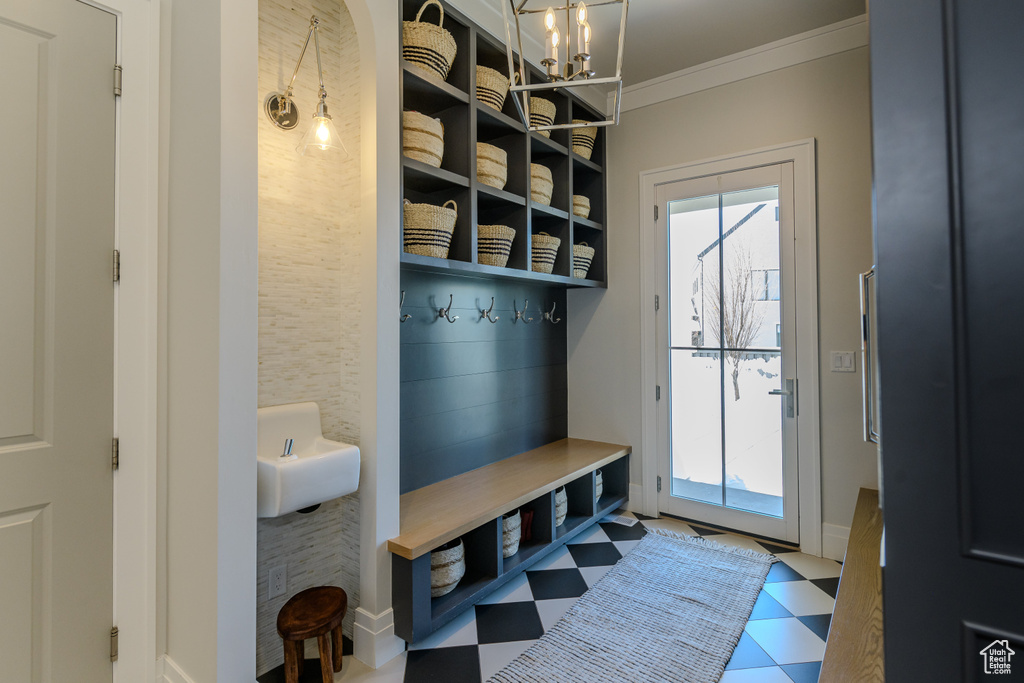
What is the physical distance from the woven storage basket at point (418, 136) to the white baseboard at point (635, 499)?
246cm

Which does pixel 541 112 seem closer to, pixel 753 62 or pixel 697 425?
pixel 753 62

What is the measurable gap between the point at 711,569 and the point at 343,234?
2.42 meters

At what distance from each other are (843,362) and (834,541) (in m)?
0.98

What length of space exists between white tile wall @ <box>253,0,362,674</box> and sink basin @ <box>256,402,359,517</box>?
0.08m

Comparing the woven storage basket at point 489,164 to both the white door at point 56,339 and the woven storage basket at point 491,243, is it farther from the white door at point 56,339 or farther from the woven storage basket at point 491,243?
the white door at point 56,339

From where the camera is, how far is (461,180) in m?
2.22

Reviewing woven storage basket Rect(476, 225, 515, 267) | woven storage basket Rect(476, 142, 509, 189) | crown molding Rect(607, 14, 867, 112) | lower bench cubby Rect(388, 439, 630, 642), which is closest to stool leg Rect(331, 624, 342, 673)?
lower bench cubby Rect(388, 439, 630, 642)

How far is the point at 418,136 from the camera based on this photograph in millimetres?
2049

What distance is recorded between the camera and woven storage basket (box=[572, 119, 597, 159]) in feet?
10.1

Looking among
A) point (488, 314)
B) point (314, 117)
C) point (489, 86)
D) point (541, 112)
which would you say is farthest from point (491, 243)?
point (314, 117)

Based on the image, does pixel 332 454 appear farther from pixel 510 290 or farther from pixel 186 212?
pixel 510 290

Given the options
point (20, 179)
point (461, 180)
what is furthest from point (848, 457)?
point (20, 179)

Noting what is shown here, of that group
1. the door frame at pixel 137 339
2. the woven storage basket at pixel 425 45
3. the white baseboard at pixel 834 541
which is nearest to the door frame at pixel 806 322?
the white baseboard at pixel 834 541

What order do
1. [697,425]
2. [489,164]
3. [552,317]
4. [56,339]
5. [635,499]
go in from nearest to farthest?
[56,339], [489,164], [697,425], [635,499], [552,317]
